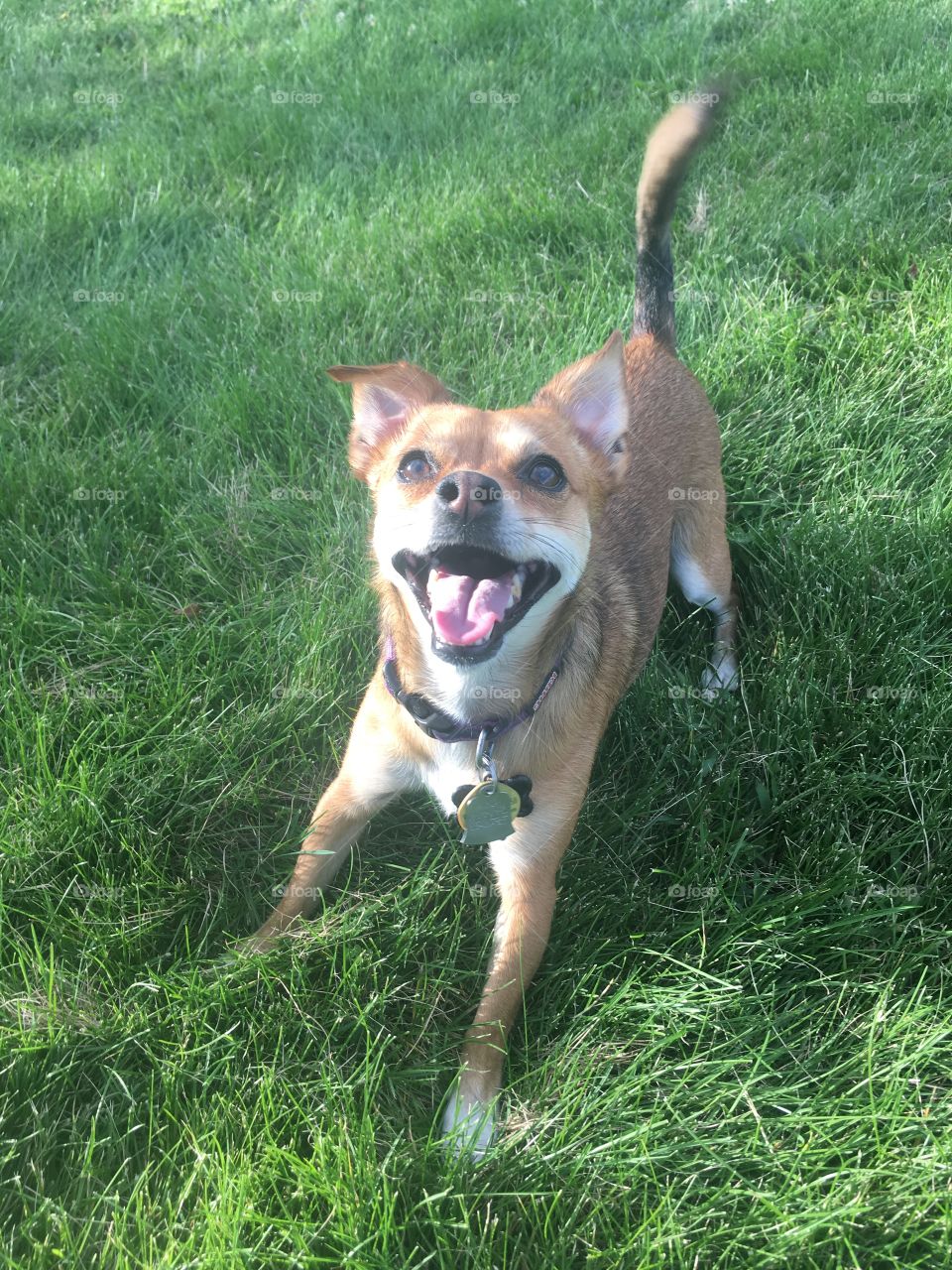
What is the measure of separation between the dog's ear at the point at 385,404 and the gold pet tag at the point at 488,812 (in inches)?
38.2

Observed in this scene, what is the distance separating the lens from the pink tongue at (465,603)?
1.98 m

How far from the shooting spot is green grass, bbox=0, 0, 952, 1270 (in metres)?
1.77

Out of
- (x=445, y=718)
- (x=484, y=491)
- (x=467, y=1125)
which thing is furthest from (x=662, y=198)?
(x=467, y=1125)

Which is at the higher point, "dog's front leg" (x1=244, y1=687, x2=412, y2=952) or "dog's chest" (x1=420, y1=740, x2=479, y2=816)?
"dog's chest" (x1=420, y1=740, x2=479, y2=816)

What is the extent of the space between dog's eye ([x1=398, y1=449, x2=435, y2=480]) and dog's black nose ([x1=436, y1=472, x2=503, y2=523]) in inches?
9.4

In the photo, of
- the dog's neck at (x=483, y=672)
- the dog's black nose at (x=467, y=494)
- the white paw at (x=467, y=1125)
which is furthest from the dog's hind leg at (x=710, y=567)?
the white paw at (x=467, y=1125)

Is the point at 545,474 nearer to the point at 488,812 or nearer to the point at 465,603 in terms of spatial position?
the point at 465,603

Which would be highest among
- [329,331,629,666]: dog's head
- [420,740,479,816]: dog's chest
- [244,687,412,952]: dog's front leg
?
[329,331,629,666]: dog's head

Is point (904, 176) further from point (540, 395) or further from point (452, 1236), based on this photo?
point (452, 1236)

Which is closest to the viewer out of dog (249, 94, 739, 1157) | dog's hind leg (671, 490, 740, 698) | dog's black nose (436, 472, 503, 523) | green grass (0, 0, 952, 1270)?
green grass (0, 0, 952, 1270)

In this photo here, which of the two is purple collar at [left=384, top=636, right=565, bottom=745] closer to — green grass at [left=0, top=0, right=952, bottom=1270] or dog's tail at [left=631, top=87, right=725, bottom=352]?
green grass at [left=0, top=0, right=952, bottom=1270]

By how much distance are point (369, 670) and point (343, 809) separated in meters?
0.65

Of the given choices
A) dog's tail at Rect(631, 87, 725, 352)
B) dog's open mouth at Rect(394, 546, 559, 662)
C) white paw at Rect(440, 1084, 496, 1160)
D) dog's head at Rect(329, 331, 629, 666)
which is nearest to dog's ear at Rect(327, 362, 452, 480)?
dog's head at Rect(329, 331, 629, 666)

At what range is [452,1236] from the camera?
1.68 metres
